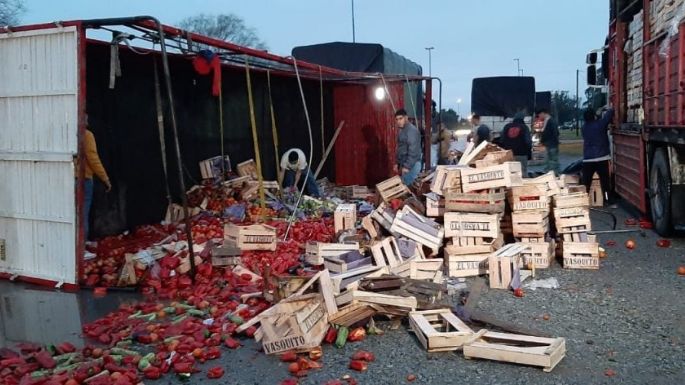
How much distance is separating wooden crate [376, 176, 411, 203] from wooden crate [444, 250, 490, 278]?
2.61 meters

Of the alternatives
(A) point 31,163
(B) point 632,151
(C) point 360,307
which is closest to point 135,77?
(A) point 31,163

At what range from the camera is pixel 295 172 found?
13.1 metres

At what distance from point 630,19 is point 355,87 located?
21.2 ft

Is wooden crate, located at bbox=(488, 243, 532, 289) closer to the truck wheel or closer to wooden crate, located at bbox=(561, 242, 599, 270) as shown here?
Answer: wooden crate, located at bbox=(561, 242, 599, 270)

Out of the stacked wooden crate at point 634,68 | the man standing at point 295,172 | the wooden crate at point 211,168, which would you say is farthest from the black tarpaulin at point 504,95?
the wooden crate at point 211,168

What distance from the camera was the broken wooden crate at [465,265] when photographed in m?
7.68

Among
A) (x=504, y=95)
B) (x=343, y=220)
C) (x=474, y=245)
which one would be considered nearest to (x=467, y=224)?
(x=474, y=245)

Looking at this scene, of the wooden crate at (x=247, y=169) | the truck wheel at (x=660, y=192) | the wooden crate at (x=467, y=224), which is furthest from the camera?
the wooden crate at (x=247, y=169)

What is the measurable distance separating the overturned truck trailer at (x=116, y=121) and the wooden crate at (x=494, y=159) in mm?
3313

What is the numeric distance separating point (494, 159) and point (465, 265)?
5.76ft

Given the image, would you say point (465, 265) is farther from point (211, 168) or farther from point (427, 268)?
point (211, 168)

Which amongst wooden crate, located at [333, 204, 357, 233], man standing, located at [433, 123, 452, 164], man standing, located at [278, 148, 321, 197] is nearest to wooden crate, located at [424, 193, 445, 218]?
wooden crate, located at [333, 204, 357, 233]

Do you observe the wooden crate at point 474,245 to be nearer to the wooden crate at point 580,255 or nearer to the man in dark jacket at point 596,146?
the wooden crate at point 580,255

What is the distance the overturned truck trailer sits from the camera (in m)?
7.34
